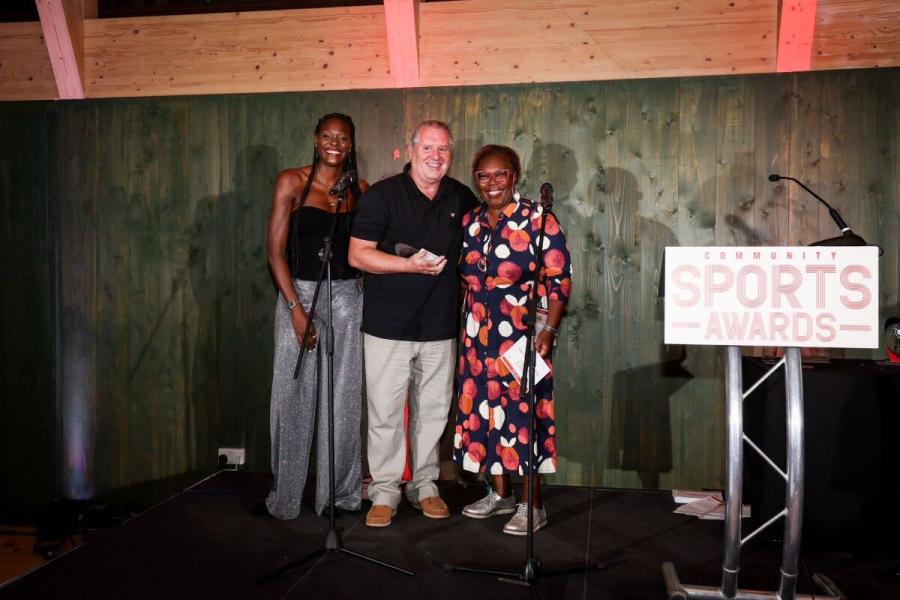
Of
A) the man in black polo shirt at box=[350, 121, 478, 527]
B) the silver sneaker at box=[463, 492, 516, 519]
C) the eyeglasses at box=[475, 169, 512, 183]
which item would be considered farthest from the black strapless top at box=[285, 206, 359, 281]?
the silver sneaker at box=[463, 492, 516, 519]

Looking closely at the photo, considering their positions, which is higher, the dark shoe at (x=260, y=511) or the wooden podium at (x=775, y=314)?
the wooden podium at (x=775, y=314)

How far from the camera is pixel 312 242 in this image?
11.4 ft

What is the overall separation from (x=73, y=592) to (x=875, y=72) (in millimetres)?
4571

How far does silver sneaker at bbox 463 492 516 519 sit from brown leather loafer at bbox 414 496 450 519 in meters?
0.11

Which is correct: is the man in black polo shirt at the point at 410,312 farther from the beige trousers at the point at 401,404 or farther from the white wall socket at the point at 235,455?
the white wall socket at the point at 235,455

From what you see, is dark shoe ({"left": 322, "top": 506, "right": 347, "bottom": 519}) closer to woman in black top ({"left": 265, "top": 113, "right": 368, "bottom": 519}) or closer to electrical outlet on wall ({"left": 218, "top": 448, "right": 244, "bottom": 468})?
woman in black top ({"left": 265, "top": 113, "right": 368, "bottom": 519})

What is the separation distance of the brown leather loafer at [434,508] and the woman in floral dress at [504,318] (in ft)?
0.89

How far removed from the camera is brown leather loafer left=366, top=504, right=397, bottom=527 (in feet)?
11.0

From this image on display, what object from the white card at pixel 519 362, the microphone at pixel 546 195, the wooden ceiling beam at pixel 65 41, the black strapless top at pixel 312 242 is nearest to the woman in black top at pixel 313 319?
the black strapless top at pixel 312 242

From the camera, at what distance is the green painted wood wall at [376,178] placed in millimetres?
3988

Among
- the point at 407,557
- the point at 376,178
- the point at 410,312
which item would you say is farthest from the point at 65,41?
the point at 407,557

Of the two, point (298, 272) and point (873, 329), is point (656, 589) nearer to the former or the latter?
point (873, 329)

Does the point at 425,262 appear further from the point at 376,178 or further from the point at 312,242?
the point at 376,178

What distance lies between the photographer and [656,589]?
8.87 feet
